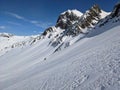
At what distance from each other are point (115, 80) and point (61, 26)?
3696 inches

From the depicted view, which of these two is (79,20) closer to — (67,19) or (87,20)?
(87,20)

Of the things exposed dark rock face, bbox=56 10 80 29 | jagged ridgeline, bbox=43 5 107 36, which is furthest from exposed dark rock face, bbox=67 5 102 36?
exposed dark rock face, bbox=56 10 80 29

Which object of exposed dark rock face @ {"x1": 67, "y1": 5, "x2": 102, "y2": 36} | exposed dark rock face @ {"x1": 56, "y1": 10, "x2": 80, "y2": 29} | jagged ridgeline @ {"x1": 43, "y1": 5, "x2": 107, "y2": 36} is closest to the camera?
exposed dark rock face @ {"x1": 67, "y1": 5, "x2": 102, "y2": 36}

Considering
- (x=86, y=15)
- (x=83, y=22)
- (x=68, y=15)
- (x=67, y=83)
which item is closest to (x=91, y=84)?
(x=67, y=83)

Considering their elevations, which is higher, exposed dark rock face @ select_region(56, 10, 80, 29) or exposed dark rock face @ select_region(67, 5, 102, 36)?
exposed dark rock face @ select_region(56, 10, 80, 29)

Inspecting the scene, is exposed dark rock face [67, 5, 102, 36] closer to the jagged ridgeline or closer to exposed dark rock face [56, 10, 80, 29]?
the jagged ridgeline

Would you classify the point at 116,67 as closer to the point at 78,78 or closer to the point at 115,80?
the point at 115,80

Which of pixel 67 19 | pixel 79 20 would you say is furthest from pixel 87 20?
pixel 67 19

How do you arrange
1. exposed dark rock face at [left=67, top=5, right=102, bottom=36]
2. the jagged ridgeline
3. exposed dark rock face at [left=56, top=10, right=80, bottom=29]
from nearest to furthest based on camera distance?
1. exposed dark rock face at [left=67, top=5, right=102, bottom=36]
2. the jagged ridgeline
3. exposed dark rock face at [left=56, top=10, right=80, bottom=29]

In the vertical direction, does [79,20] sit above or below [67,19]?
below

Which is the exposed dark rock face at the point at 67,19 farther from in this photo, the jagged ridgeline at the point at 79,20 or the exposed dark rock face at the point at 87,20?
the exposed dark rock face at the point at 87,20

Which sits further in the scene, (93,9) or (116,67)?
(93,9)

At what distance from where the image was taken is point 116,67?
14.7m

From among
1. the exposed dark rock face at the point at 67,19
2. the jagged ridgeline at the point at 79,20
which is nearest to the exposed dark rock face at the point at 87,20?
the jagged ridgeline at the point at 79,20
